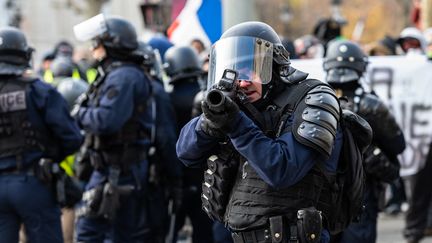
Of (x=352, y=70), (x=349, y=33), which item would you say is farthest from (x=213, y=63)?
(x=349, y=33)

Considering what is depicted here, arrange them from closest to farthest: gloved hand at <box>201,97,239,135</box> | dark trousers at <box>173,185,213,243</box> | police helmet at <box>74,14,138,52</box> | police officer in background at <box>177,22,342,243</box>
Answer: gloved hand at <box>201,97,239,135</box>
police officer in background at <box>177,22,342,243</box>
police helmet at <box>74,14,138,52</box>
dark trousers at <box>173,185,213,243</box>

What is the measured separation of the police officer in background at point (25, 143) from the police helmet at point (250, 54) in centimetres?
222

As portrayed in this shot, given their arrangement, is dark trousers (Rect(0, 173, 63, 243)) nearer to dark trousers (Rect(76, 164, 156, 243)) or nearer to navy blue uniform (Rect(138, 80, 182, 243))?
dark trousers (Rect(76, 164, 156, 243))

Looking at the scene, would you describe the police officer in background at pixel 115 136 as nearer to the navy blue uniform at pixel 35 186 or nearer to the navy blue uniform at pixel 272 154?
the navy blue uniform at pixel 35 186

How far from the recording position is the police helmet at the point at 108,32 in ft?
23.4

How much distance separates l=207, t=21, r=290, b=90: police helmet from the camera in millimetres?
4383

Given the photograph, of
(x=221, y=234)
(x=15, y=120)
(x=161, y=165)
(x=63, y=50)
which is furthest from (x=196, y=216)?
(x=63, y=50)

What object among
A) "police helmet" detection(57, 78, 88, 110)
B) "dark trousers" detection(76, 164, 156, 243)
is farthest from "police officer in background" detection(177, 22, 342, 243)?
"police helmet" detection(57, 78, 88, 110)

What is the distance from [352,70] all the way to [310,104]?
7.53ft

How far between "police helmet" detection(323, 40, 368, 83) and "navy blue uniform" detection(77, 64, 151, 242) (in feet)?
4.94

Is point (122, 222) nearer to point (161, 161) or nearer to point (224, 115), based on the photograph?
point (161, 161)

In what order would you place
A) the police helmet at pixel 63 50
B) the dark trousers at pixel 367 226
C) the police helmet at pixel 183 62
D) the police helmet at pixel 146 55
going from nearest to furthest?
the dark trousers at pixel 367 226 < the police helmet at pixel 146 55 < the police helmet at pixel 183 62 < the police helmet at pixel 63 50

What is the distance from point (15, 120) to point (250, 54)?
95.4 inches

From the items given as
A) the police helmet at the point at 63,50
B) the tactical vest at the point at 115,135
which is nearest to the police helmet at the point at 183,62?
the tactical vest at the point at 115,135
